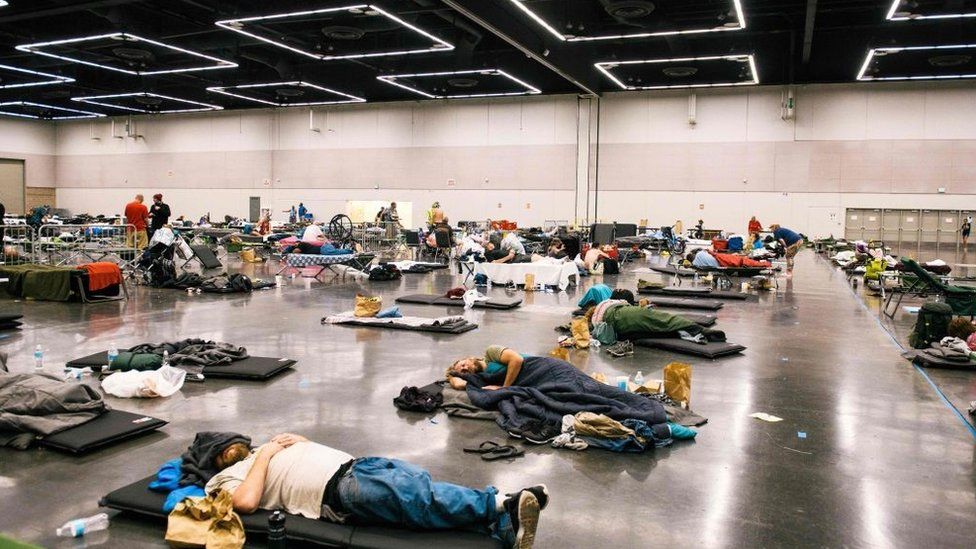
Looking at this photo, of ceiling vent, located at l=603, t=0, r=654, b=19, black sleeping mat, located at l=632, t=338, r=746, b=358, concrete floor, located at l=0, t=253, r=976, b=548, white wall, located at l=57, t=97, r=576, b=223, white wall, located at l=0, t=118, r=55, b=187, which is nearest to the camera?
concrete floor, located at l=0, t=253, r=976, b=548

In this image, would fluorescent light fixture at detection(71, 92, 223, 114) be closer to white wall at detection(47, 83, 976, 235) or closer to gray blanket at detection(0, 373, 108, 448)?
white wall at detection(47, 83, 976, 235)

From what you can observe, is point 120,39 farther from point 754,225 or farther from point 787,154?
point 787,154

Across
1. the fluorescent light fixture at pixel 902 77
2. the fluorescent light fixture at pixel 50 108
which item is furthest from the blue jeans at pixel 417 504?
the fluorescent light fixture at pixel 50 108

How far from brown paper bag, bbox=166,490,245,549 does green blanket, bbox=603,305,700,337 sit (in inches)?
220

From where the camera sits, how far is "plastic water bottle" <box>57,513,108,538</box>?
3305 millimetres

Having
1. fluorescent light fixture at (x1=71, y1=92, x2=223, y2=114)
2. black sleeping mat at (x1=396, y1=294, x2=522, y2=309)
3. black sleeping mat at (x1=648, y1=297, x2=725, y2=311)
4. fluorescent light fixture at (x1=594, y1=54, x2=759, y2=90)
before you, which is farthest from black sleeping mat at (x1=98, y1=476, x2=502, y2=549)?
fluorescent light fixture at (x1=71, y1=92, x2=223, y2=114)

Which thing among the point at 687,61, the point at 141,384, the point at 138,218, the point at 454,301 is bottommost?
the point at 141,384

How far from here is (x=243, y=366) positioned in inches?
260

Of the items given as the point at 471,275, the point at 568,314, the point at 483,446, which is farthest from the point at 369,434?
the point at 471,275

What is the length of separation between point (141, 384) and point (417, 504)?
11.7 ft

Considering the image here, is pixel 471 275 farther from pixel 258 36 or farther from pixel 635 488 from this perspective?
pixel 635 488

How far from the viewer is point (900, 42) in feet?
61.8

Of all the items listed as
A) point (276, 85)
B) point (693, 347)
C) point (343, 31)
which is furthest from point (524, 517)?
point (276, 85)

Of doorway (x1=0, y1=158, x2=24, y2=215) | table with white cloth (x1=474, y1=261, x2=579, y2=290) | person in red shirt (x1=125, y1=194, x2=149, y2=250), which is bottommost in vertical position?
table with white cloth (x1=474, y1=261, x2=579, y2=290)
